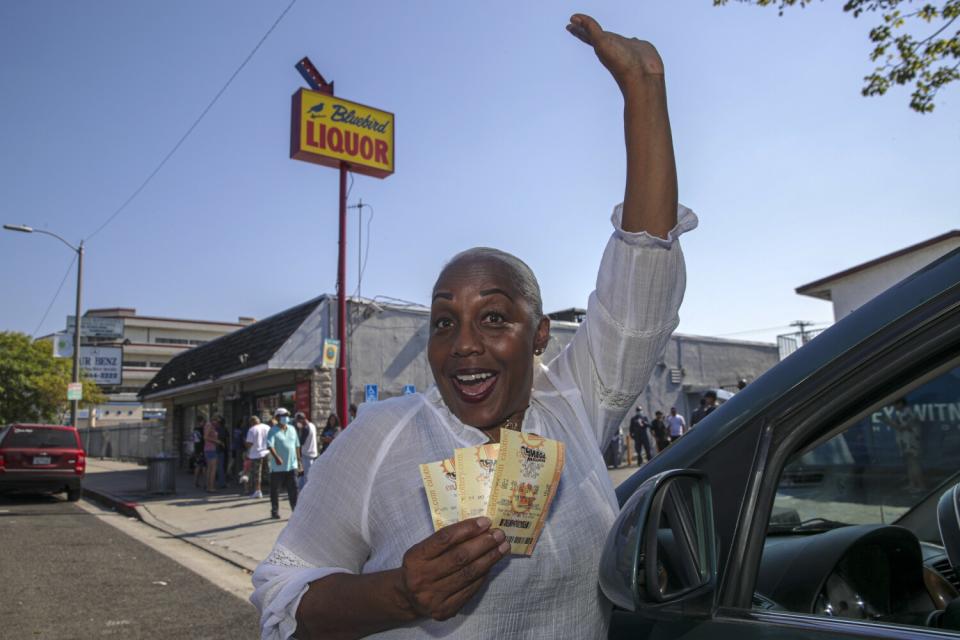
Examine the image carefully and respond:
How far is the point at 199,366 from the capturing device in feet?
76.3

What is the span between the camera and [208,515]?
1269 centimetres

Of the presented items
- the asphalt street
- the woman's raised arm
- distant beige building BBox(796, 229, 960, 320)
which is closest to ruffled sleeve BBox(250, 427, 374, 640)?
the woman's raised arm

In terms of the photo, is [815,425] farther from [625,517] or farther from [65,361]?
[65,361]

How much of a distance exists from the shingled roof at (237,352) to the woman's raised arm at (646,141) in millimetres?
16460

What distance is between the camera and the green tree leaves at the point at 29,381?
4350 centimetres

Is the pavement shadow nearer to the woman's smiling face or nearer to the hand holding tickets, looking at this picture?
the woman's smiling face

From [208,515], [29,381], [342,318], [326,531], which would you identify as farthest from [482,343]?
[29,381]

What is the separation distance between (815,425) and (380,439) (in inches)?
32.2

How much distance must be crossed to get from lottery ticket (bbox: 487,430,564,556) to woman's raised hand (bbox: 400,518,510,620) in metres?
0.04

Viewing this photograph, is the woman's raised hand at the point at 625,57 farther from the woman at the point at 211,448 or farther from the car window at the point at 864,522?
the woman at the point at 211,448

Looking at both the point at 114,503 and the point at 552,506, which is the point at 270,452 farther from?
the point at 552,506

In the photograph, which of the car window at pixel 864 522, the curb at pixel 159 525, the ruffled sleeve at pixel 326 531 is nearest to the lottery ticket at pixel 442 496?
the ruffled sleeve at pixel 326 531

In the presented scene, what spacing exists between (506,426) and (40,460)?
16547mm

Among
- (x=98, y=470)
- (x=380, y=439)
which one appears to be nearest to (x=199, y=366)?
(x=98, y=470)
